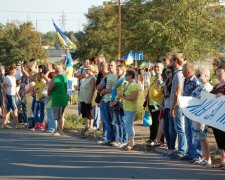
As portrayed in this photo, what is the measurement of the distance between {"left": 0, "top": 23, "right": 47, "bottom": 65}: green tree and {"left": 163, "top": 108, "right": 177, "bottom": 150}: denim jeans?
55149mm

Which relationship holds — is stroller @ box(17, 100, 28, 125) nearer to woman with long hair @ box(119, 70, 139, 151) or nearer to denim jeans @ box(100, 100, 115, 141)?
denim jeans @ box(100, 100, 115, 141)

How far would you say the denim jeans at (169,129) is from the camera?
12.1 metres

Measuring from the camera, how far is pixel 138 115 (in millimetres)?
19250

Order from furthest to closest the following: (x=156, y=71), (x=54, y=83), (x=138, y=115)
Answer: (x=138, y=115) < (x=54, y=83) < (x=156, y=71)

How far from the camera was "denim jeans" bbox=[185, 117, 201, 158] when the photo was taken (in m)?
11.5

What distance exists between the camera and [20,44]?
68562mm

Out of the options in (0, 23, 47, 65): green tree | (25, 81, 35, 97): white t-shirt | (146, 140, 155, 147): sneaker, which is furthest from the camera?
(0, 23, 47, 65): green tree

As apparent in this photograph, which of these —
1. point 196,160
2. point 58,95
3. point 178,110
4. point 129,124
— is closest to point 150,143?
point 129,124

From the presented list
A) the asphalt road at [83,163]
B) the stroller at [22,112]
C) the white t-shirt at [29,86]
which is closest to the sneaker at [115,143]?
the asphalt road at [83,163]

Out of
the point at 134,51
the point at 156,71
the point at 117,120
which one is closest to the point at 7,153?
the point at 117,120

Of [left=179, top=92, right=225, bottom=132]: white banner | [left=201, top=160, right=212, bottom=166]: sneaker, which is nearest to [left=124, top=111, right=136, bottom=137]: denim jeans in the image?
[left=179, top=92, right=225, bottom=132]: white banner

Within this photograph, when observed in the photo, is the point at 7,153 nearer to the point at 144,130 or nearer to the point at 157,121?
the point at 157,121

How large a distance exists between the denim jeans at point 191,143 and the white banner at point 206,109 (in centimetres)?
37

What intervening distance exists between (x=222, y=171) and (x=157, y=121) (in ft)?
11.6
